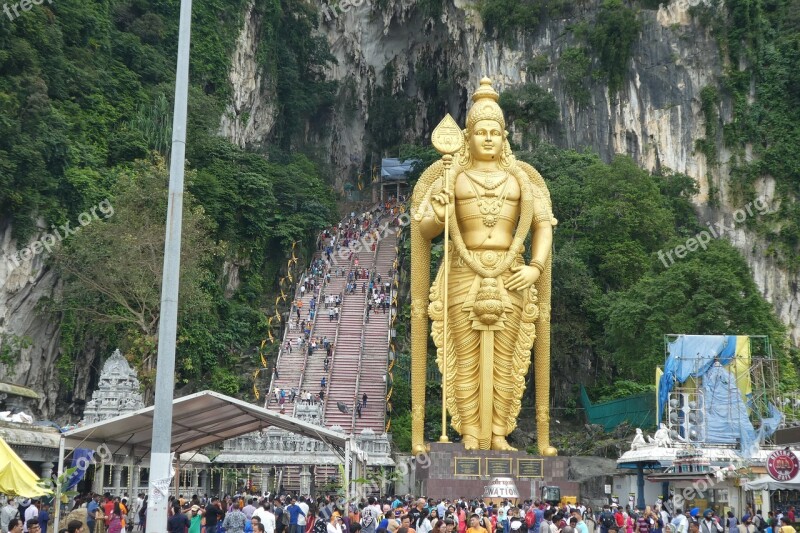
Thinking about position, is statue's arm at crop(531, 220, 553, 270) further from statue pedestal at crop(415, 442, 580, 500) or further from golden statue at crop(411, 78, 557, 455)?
statue pedestal at crop(415, 442, 580, 500)

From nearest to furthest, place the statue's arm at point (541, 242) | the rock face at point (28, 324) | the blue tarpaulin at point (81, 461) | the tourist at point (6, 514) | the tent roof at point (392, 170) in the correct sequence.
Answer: the tourist at point (6, 514), the blue tarpaulin at point (81, 461), the statue's arm at point (541, 242), the rock face at point (28, 324), the tent roof at point (392, 170)

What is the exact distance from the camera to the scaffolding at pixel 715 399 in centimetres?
1892

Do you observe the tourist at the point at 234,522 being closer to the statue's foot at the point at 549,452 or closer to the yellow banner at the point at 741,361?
the statue's foot at the point at 549,452

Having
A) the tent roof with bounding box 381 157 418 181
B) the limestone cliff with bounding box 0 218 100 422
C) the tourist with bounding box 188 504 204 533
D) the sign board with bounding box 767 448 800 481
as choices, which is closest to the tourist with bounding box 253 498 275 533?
the tourist with bounding box 188 504 204 533

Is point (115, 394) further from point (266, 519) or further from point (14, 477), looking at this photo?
point (14, 477)

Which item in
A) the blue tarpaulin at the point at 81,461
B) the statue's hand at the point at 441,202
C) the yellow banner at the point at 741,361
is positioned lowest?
the blue tarpaulin at the point at 81,461

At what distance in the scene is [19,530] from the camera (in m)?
6.89

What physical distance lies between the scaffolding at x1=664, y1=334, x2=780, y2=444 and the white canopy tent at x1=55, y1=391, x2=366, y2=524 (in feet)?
21.6

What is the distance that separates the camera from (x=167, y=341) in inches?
305

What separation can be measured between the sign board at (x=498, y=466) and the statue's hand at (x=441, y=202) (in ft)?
13.8

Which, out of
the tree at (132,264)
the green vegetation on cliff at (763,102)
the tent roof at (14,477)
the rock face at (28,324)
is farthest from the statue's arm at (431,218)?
the green vegetation on cliff at (763,102)

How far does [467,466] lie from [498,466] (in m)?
0.52

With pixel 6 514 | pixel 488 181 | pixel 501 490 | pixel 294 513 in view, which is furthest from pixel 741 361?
pixel 6 514

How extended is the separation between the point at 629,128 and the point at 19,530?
3063 centimetres
